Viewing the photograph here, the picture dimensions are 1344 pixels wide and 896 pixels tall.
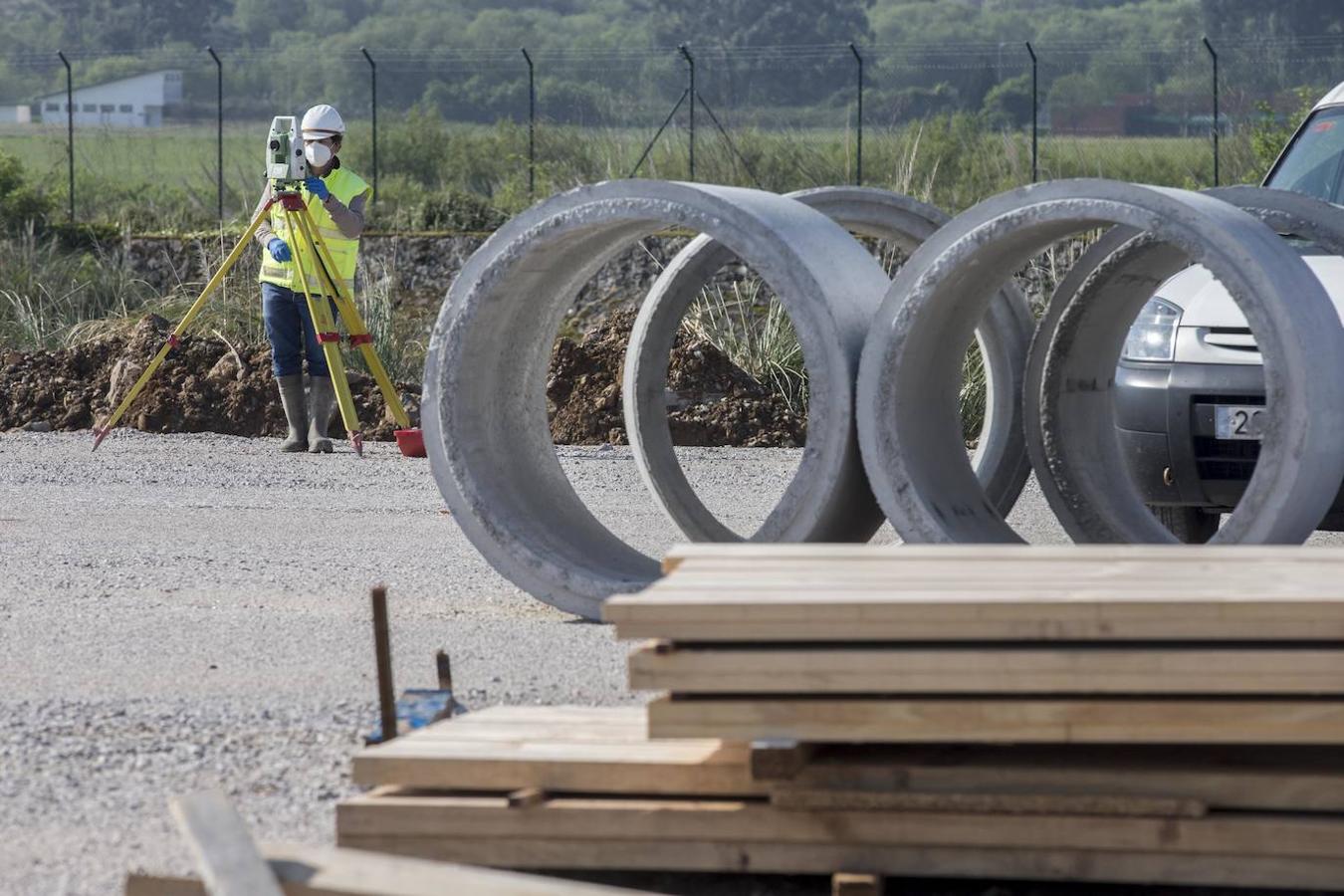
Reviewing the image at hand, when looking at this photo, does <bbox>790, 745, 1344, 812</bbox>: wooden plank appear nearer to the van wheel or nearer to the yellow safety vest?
the van wheel

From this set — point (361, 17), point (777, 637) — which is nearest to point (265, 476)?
point (777, 637)

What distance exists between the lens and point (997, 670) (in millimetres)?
3742

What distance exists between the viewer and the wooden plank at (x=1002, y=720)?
146 inches

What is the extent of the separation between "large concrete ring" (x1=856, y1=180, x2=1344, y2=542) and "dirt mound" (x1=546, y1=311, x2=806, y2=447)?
5.88 m

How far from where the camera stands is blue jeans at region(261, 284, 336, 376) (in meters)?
11.5

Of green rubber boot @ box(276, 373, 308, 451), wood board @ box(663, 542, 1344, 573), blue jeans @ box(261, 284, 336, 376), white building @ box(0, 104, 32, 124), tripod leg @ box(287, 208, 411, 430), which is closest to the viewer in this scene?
wood board @ box(663, 542, 1344, 573)

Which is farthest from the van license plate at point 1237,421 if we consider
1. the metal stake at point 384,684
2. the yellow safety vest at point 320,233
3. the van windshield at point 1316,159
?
the yellow safety vest at point 320,233

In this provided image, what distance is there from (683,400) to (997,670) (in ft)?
30.8

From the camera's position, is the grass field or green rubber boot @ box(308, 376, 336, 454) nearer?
green rubber boot @ box(308, 376, 336, 454)

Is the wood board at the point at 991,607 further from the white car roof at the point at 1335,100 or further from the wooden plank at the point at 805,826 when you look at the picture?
the white car roof at the point at 1335,100

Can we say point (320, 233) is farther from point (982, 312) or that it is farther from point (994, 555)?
point (994, 555)

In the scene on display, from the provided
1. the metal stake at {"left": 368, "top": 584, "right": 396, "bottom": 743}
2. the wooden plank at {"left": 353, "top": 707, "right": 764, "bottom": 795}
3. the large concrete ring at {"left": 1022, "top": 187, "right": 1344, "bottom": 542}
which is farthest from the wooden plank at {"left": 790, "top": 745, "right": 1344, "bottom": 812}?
the large concrete ring at {"left": 1022, "top": 187, "right": 1344, "bottom": 542}

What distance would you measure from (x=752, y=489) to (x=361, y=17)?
317 ft

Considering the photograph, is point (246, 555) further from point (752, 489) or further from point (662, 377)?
point (752, 489)
